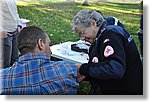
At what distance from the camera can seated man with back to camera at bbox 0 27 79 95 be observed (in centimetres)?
119

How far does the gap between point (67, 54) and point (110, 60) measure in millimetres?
521

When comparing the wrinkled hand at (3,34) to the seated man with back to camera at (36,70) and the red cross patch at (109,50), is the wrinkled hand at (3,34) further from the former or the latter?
the red cross patch at (109,50)

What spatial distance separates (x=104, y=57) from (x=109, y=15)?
0.94 feet

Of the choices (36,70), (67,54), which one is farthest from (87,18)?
(67,54)

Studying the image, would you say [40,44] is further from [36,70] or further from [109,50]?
[109,50]

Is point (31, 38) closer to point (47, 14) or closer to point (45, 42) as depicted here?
point (45, 42)

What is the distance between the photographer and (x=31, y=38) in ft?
3.91

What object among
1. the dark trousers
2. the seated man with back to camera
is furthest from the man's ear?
the dark trousers

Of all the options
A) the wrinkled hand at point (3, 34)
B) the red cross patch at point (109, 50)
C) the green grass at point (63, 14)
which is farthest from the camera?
the wrinkled hand at point (3, 34)

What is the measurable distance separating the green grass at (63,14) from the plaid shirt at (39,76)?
180mm

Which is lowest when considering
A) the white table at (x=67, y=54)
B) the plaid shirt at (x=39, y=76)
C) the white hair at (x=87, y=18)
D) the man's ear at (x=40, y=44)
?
the plaid shirt at (x=39, y=76)

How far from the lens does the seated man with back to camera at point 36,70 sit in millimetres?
1192

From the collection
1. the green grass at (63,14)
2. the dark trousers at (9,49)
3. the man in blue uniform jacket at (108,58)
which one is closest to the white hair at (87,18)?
the man in blue uniform jacket at (108,58)

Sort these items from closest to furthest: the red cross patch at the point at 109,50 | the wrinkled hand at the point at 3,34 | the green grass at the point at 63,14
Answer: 1. the red cross patch at the point at 109,50
2. the green grass at the point at 63,14
3. the wrinkled hand at the point at 3,34
